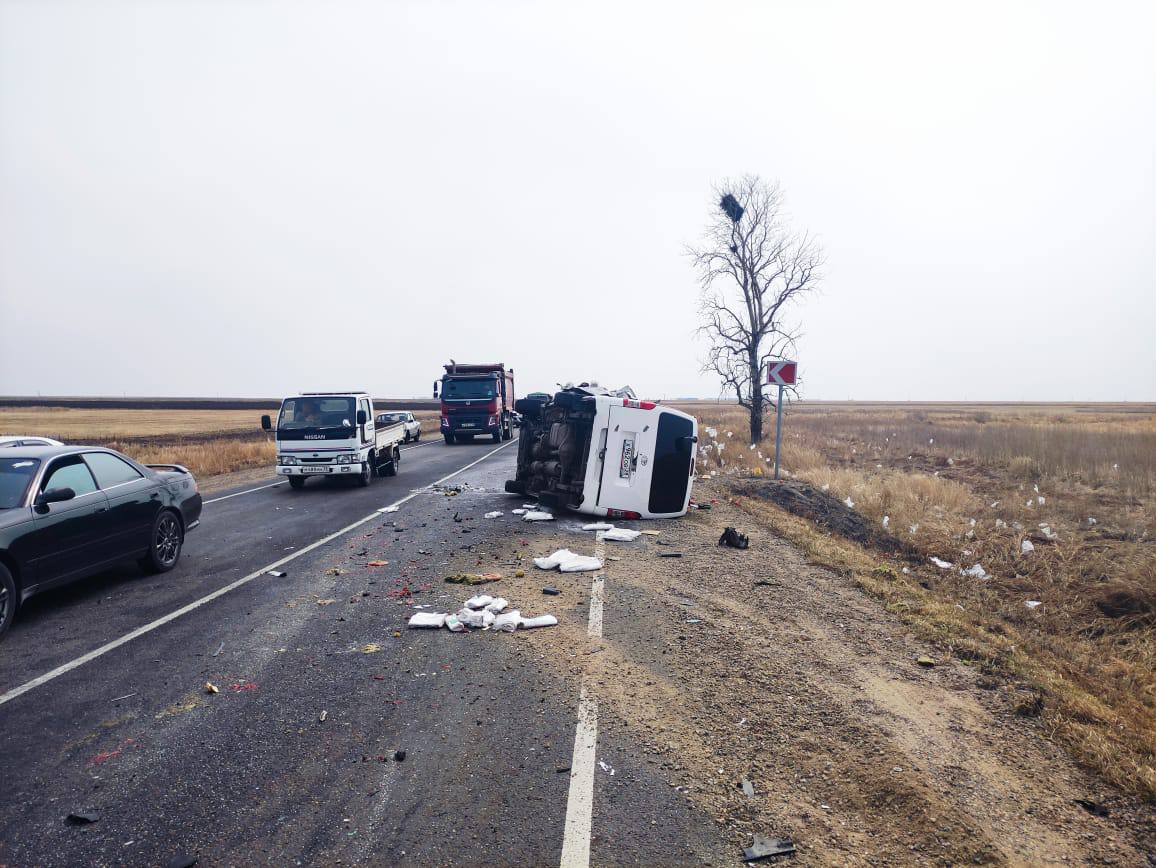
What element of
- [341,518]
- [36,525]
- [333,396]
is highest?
A: [333,396]

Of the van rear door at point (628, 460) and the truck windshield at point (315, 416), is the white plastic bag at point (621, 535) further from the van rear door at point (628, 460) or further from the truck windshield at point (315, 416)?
the truck windshield at point (315, 416)

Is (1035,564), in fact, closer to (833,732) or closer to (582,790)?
(833,732)

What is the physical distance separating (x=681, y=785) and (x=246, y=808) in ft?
7.54

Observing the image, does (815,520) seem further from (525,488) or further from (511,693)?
(511,693)

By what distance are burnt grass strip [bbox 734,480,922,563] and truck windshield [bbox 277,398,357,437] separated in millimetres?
9178

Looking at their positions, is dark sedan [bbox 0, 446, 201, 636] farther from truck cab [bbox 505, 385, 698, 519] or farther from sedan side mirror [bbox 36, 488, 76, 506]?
truck cab [bbox 505, 385, 698, 519]

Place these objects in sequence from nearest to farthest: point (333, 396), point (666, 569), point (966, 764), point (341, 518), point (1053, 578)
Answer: point (966, 764) → point (666, 569) → point (1053, 578) → point (341, 518) → point (333, 396)

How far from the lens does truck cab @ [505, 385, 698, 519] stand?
36.8ft

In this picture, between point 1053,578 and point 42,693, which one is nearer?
point 42,693

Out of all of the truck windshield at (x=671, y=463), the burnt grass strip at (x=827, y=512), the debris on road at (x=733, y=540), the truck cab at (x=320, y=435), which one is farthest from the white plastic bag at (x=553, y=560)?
the truck cab at (x=320, y=435)

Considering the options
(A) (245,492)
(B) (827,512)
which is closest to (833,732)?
(B) (827,512)

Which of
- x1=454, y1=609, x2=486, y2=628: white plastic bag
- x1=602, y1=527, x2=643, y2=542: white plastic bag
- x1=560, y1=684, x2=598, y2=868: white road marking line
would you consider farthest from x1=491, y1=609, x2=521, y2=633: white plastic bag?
x1=602, y1=527, x2=643, y2=542: white plastic bag

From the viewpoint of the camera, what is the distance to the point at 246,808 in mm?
3494

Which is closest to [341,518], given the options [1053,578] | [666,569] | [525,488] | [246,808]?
[525,488]
